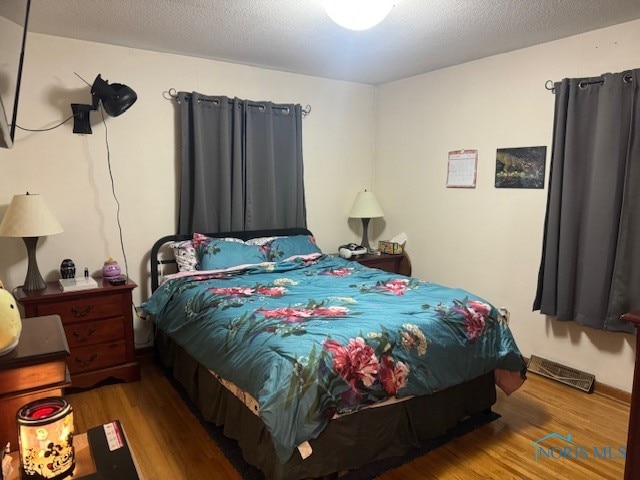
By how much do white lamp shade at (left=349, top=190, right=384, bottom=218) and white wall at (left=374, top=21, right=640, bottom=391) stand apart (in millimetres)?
238

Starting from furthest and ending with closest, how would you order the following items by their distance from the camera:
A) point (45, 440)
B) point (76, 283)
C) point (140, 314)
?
point (140, 314) < point (76, 283) < point (45, 440)

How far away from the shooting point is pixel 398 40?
3.00 metres

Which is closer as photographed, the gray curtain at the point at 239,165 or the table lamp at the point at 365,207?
the gray curtain at the point at 239,165

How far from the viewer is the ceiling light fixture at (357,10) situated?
6.51 feet

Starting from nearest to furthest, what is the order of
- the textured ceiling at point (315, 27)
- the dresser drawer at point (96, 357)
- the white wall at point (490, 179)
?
the textured ceiling at point (315, 27) < the dresser drawer at point (96, 357) < the white wall at point (490, 179)

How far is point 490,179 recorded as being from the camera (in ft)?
11.4

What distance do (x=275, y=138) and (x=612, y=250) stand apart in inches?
104

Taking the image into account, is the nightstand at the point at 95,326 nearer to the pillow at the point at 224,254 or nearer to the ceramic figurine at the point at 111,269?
the ceramic figurine at the point at 111,269

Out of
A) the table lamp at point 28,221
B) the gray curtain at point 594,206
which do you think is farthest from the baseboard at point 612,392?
the table lamp at point 28,221

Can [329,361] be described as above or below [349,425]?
above

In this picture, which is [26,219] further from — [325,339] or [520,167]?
[520,167]

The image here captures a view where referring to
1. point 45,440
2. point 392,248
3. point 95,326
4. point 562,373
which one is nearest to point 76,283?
point 95,326

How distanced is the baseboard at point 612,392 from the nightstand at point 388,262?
1804 mm

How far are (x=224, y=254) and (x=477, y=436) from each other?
2.03m
